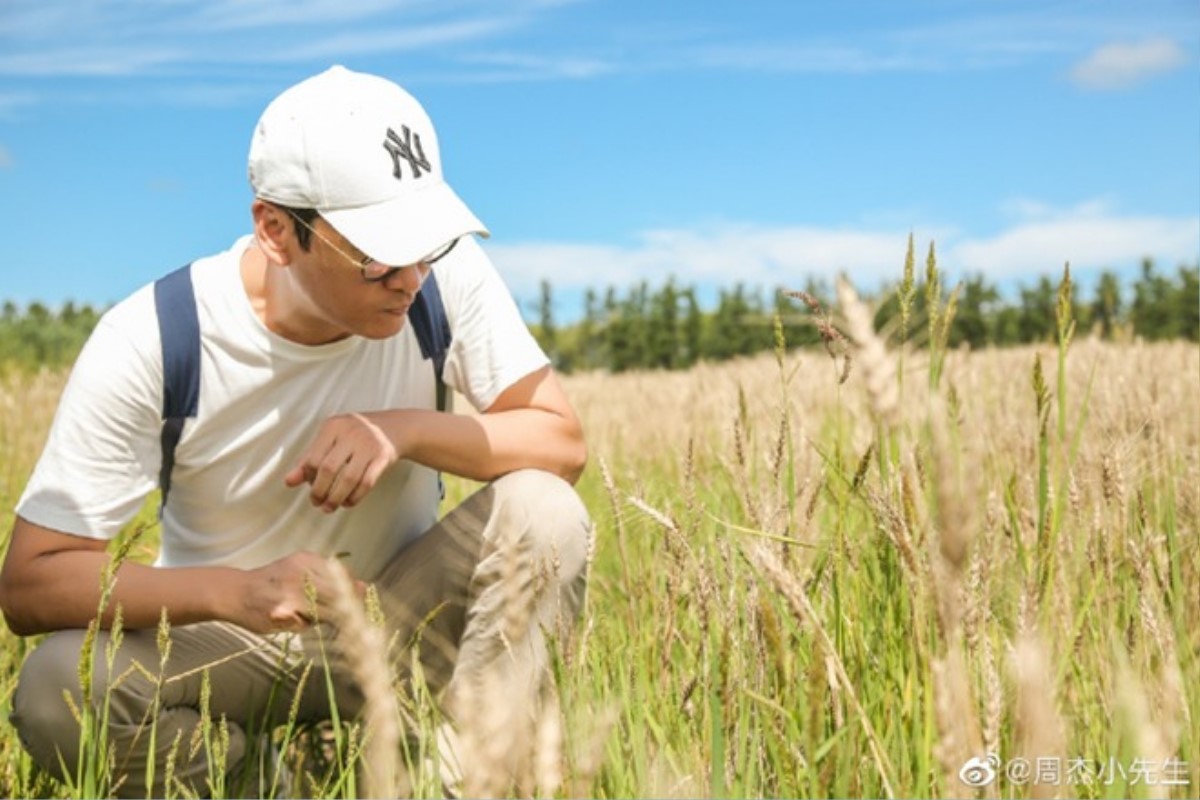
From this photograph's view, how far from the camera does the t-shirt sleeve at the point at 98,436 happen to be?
235 cm

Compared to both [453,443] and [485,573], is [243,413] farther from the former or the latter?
[485,573]

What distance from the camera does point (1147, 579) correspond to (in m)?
1.59

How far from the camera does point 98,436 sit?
237 centimetres

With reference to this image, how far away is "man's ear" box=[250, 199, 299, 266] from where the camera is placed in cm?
240

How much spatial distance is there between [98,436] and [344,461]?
0.46m

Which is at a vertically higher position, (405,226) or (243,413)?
(405,226)

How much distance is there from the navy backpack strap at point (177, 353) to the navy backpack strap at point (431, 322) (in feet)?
1.41

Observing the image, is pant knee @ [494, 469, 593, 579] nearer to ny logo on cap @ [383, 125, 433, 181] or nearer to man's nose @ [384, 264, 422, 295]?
man's nose @ [384, 264, 422, 295]

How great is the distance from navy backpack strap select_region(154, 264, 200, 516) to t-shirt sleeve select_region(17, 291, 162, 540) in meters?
0.02

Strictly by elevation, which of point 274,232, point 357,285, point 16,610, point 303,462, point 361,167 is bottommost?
point 16,610

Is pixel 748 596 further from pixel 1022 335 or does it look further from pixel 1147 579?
pixel 1022 335

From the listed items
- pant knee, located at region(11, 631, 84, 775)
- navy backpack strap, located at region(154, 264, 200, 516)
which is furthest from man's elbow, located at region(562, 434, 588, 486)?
pant knee, located at region(11, 631, 84, 775)

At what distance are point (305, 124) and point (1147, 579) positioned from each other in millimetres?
1606

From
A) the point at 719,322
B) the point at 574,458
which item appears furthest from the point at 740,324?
the point at 574,458
